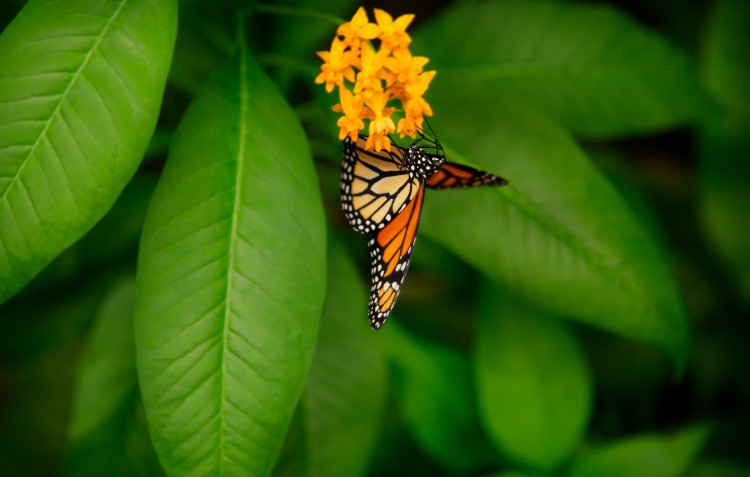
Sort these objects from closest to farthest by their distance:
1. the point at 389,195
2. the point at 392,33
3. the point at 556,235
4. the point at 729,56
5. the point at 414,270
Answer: the point at 392,33
the point at 389,195
the point at 556,235
the point at 729,56
the point at 414,270

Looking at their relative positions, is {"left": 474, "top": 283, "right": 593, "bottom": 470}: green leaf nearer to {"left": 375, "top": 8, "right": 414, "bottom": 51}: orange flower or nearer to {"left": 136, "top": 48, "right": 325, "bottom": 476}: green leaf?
{"left": 136, "top": 48, "right": 325, "bottom": 476}: green leaf

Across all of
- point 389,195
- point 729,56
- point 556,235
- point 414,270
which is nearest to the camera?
point 389,195

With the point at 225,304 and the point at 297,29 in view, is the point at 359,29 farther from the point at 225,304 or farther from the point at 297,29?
the point at 297,29

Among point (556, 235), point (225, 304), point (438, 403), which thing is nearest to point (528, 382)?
point (438, 403)

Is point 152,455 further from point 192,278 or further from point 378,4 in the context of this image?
point 378,4

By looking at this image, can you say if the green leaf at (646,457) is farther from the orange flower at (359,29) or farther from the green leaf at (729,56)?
the orange flower at (359,29)

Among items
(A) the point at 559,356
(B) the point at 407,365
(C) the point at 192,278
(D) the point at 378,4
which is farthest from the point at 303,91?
(C) the point at 192,278
